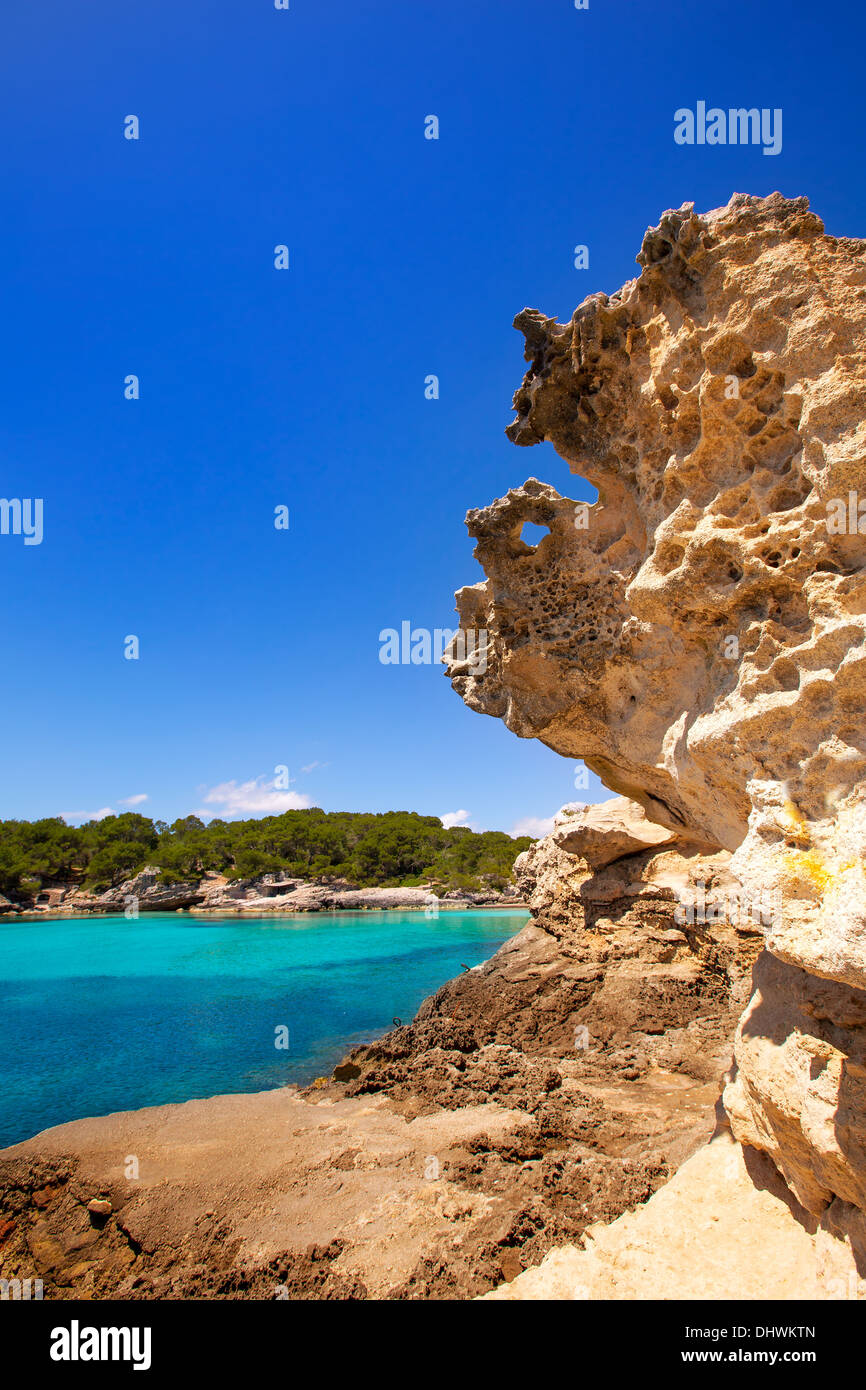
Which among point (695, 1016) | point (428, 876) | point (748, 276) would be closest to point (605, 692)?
point (748, 276)

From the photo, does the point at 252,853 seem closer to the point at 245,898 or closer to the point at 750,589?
the point at 245,898

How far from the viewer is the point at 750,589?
Answer: 4230 millimetres

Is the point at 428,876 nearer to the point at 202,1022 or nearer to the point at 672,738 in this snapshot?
the point at 202,1022

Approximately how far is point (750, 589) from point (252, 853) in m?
62.0

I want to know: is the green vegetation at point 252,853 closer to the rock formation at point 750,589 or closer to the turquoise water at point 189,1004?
the turquoise water at point 189,1004

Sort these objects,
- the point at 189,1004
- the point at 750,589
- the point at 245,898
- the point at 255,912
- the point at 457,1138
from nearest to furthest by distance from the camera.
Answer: the point at 750,589, the point at 457,1138, the point at 189,1004, the point at 255,912, the point at 245,898

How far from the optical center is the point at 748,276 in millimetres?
4207

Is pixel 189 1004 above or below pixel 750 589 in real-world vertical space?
below

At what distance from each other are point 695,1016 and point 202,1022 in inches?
558

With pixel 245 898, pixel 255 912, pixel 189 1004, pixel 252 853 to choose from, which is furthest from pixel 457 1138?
pixel 252 853

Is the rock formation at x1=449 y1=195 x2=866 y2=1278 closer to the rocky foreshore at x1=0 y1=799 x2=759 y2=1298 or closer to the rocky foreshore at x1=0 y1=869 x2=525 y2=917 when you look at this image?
the rocky foreshore at x1=0 y1=799 x2=759 y2=1298

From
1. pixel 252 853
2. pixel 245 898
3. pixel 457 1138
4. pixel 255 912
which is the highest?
pixel 457 1138

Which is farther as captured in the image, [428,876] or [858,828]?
[428,876]
